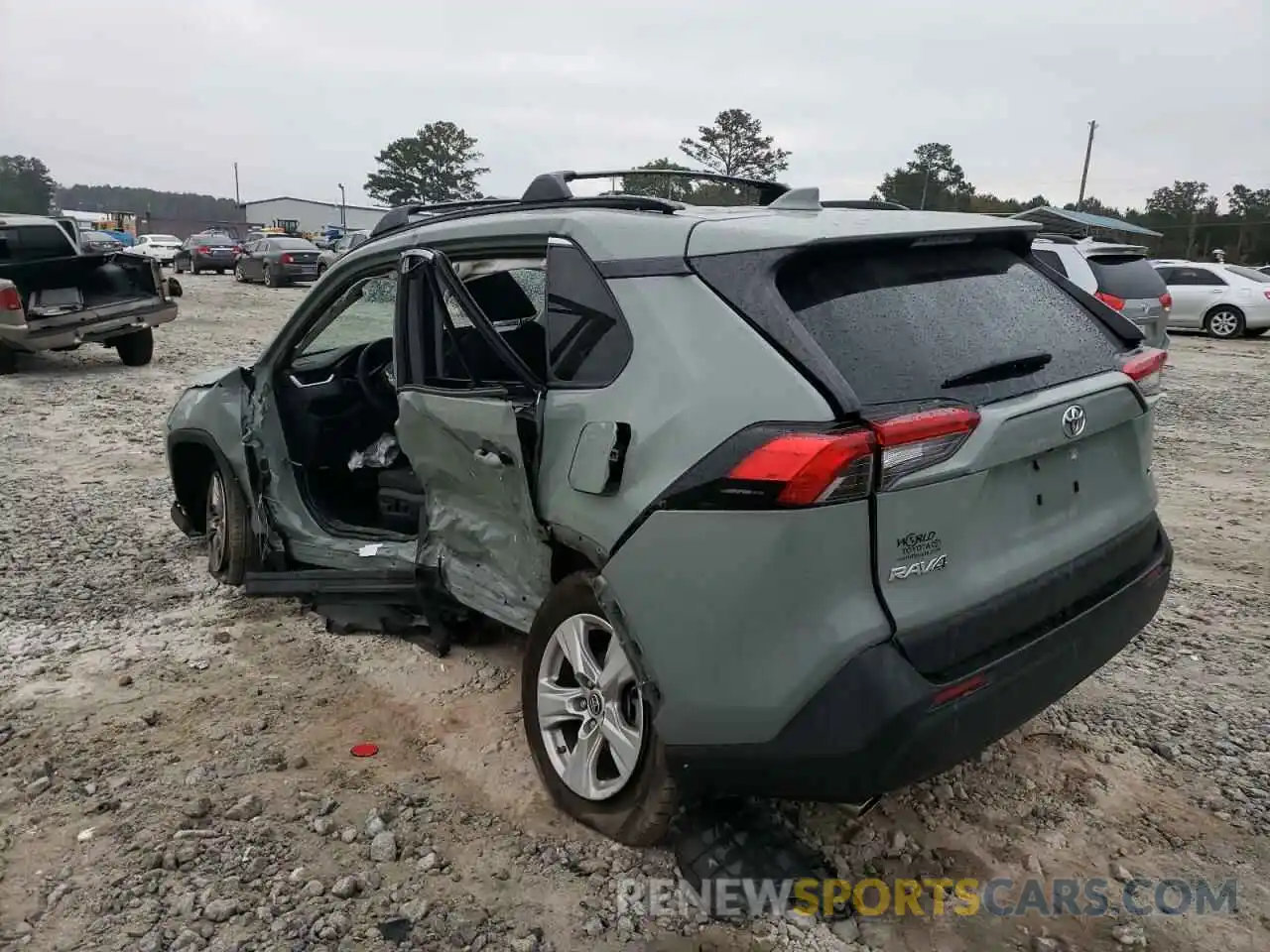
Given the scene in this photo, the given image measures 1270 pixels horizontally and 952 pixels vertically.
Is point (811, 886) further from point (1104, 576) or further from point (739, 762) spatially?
point (1104, 576)

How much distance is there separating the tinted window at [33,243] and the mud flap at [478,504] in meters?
11.3

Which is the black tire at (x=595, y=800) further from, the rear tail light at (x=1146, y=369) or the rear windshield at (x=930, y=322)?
the rear tail light at (x=1146, y=369)

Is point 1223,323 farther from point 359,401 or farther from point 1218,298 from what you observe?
point 359,401

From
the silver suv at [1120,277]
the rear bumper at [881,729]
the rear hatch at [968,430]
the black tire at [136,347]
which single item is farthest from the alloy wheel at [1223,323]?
the rear bumper at [881,729]

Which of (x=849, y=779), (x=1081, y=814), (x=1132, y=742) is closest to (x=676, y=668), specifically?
(x=849, y=779)

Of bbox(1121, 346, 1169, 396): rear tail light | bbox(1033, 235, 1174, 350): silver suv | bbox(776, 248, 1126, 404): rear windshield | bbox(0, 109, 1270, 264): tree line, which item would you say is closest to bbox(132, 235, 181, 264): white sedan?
bbox(0, 109, 1270, 264): tree line

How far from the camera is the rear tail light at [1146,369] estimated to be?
2.72 meters

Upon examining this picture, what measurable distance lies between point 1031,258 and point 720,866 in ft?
6.69

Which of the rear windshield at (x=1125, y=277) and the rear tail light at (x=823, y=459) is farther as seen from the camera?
the rear windshield at (x=1125, y=277)

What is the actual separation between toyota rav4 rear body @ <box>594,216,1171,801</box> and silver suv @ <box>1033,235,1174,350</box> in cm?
734

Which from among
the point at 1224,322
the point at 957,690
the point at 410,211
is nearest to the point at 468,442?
the point at 410,211

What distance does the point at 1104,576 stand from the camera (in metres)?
2.53

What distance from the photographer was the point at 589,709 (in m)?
2.63

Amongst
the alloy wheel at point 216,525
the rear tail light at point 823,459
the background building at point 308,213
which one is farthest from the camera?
the background building at point 308,213
